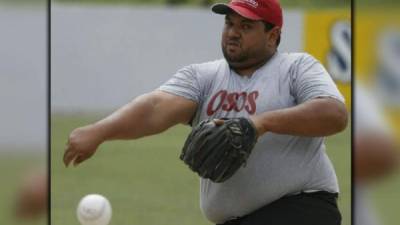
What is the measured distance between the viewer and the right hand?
7.82ft

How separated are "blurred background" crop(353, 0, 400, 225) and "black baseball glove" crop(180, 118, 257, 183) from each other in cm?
57

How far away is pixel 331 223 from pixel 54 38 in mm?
5418

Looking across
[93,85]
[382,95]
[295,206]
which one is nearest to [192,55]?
[93,85]

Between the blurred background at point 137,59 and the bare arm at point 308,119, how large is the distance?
4208 mm

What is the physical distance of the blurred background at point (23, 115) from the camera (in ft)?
6.81

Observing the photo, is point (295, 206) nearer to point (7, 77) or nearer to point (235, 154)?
point (235, 154)

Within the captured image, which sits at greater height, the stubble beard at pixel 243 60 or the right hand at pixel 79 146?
the stubble beard at pixel 243 60

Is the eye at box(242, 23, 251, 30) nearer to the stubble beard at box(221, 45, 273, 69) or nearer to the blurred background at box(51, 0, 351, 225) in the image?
the stubble beard at box(221, 45, 273, 69)

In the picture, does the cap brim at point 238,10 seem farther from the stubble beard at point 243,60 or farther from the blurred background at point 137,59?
the blurred background at point 137,59

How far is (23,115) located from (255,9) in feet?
2.82

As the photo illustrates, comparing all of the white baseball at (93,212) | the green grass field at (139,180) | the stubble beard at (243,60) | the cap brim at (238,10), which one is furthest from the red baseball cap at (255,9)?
the green grass field at (139,180)

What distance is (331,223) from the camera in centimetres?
262

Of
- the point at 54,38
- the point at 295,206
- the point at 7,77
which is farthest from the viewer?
the point at 54,38

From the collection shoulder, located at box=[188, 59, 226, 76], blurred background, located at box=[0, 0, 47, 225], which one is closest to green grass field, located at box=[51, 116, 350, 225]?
shoulder, located at box=[188, 59, 226, 76]
